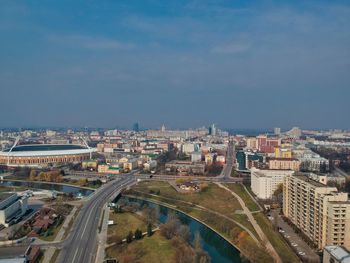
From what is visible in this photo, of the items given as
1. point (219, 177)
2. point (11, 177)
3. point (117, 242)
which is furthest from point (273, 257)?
point (11, 177)

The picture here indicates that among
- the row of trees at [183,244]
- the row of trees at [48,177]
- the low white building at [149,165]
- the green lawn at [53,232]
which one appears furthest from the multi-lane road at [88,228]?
the low white building at [149,165]

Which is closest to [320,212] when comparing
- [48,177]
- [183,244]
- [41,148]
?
[183,244]

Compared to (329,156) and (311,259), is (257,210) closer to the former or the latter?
(311,259)

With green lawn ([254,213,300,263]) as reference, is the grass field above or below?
below

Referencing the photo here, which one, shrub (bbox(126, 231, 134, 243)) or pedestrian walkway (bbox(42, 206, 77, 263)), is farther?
shrub (bbox(126, 231, 134, 243))

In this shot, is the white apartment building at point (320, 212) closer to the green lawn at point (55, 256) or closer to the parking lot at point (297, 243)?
the parking lot at point (297, 243)

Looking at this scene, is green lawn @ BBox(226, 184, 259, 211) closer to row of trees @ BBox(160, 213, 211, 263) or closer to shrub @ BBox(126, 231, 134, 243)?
row of trees @ BBox(160, 213, 211, 263)

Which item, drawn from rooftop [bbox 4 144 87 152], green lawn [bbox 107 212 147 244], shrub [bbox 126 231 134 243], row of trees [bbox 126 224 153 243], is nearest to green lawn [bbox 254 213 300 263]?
row of trees [bbox 126 224 153 243]
